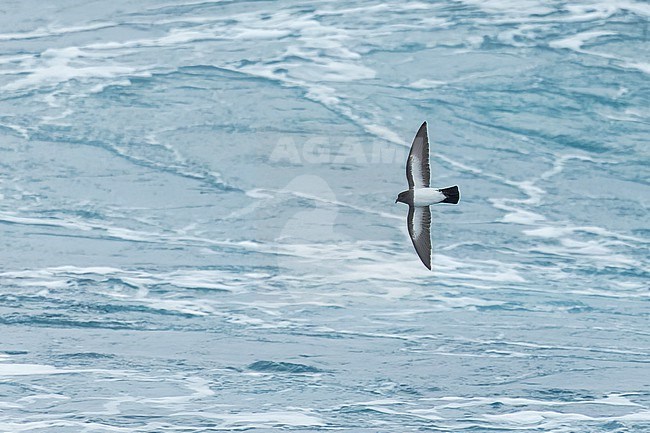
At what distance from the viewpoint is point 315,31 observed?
25922 millimetres

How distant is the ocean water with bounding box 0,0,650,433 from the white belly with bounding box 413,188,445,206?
84.3 inches

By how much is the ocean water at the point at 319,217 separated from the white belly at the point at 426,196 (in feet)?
7.02

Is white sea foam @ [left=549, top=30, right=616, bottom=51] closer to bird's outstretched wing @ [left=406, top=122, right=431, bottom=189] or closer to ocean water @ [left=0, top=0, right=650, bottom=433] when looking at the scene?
ocean water @ [left=0, top=0, right=650, bottom=433]

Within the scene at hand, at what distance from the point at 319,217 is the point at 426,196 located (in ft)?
22.8

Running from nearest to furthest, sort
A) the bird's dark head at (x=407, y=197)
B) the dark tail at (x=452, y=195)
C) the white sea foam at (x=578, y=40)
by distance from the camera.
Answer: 1. the dark tail at (x=452, y=195)
2. the bird's dark head at (x=407, y=197)
3. the white sea foam at (x=578, y=40)

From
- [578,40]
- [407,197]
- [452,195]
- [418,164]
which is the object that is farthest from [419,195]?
[578,40]

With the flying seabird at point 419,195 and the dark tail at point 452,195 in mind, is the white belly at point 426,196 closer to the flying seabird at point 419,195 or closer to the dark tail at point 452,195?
the flying seabird at point 419,195

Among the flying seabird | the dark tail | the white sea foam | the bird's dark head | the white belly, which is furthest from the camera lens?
the white sea foam

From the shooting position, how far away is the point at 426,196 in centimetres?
1497

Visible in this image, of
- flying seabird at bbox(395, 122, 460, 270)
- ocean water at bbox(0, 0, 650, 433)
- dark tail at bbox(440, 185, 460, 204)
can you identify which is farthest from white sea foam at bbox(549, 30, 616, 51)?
dark tail at bbox(440, 185, 460, 204)

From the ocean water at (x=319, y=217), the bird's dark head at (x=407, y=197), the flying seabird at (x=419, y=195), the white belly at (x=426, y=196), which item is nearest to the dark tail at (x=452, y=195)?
the white belly at (x=426, y=196)

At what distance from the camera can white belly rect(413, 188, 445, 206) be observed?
1493 centimetres

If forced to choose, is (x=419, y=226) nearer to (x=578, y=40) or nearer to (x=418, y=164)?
(x=418, y=164)

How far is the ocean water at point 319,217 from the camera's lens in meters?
15.9
